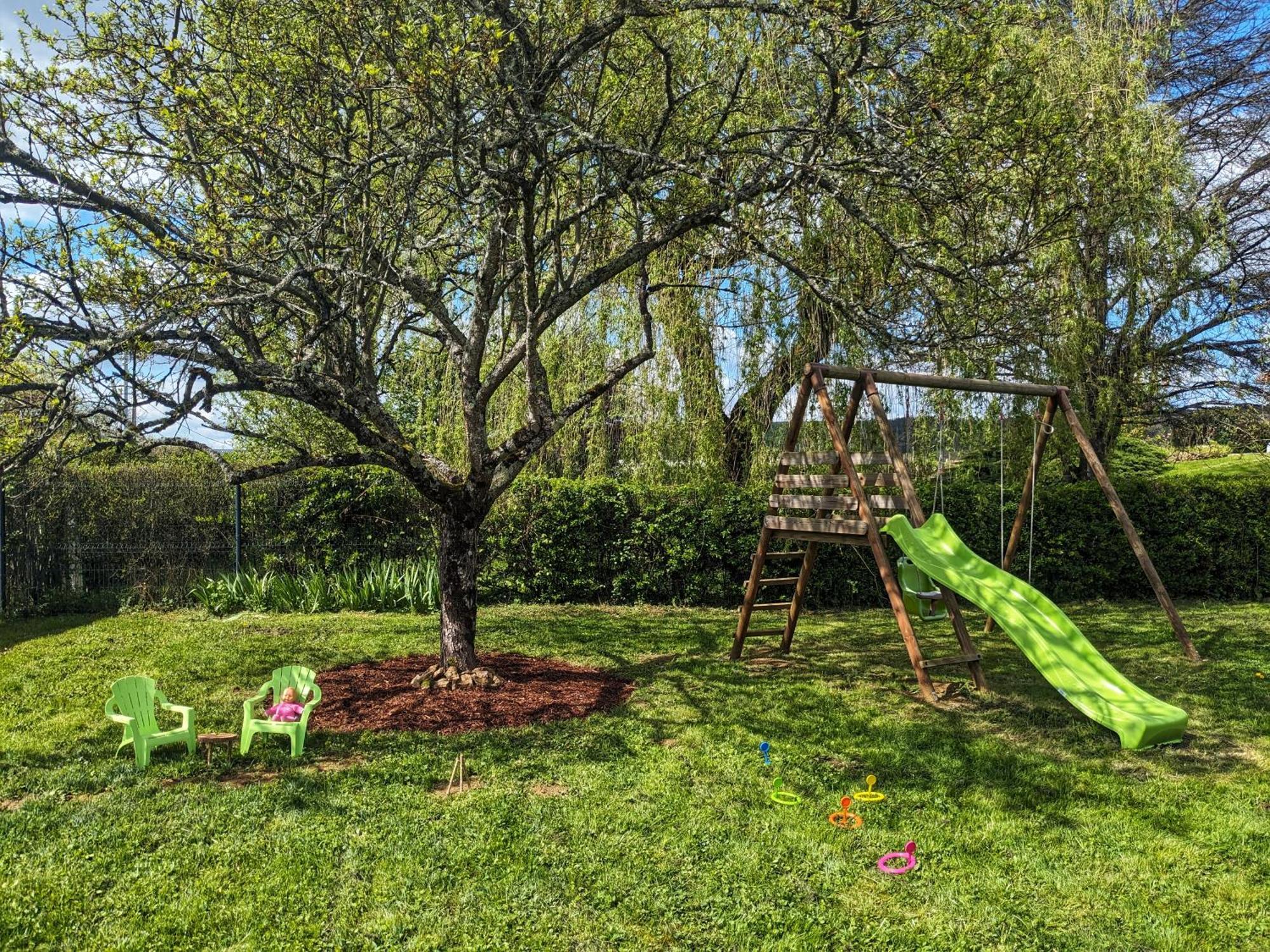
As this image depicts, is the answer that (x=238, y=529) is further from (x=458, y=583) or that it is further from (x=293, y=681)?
(x=293, y=681)

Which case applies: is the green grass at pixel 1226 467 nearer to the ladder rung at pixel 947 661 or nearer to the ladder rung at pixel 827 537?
the ladder rung at pixel 827 537

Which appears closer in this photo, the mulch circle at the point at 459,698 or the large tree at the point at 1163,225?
the mulch circle at the point at 459,698

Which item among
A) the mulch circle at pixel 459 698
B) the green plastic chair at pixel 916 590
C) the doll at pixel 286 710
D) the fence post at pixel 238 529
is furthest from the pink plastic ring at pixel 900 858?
→ the fence post at pixel 238 529

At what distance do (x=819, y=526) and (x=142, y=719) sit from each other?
519cm

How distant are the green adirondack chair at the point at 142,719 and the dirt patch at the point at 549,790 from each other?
7.25 feet

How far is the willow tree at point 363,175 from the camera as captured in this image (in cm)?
496

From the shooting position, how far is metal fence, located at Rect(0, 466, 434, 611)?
10.9 metres

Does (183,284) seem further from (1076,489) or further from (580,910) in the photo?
(1076,489)

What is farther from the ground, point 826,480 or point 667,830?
point 826,480

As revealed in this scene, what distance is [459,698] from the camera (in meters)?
6.12

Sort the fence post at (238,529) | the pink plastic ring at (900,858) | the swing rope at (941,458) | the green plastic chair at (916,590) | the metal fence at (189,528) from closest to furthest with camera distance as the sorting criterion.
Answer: the pink plastic ring at (900,858), the green plastic chair at (916,590), the swing rope at (941,458), the metal fence at (189,528), the fence post at (238,529)

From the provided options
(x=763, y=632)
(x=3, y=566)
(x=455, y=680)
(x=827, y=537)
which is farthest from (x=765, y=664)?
(x=3, y=566)

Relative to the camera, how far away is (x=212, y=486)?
1135 centimetres

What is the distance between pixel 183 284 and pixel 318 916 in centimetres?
359
